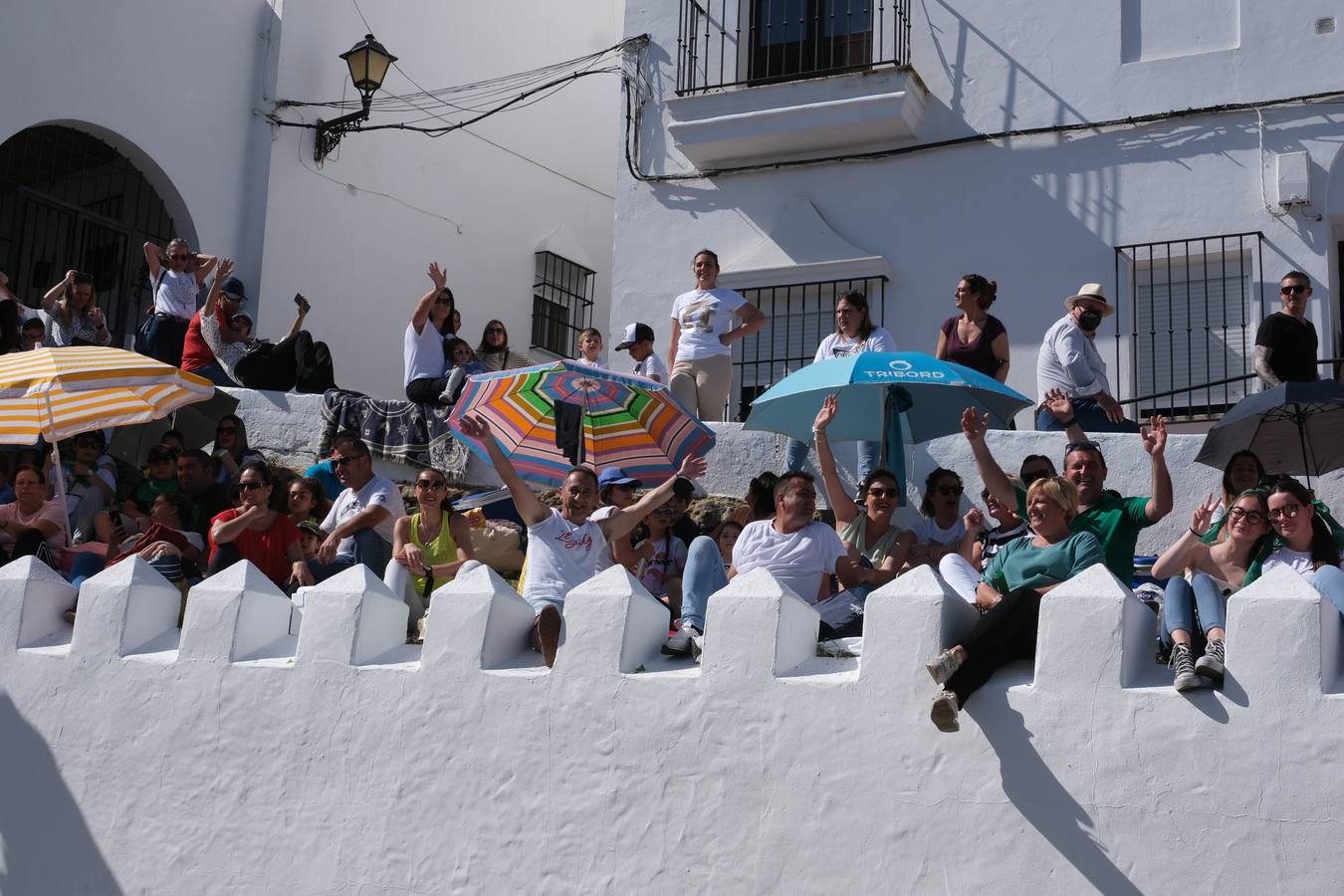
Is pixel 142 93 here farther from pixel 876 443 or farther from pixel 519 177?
pixel 876 443

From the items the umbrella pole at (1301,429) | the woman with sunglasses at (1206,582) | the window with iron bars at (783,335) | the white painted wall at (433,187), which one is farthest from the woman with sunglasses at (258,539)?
the white painted wall at (433,187)

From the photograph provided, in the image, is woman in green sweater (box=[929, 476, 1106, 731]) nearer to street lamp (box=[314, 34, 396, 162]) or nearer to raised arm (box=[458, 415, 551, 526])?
raised arm (box=[458, 415, 551, 526])

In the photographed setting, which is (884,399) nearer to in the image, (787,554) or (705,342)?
(787,554)

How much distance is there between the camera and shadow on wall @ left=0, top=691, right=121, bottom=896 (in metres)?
8.41

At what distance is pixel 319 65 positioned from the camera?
56.0 feet

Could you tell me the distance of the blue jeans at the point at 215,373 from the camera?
13.6 m

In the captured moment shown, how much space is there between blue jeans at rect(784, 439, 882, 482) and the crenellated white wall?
10.3 ft

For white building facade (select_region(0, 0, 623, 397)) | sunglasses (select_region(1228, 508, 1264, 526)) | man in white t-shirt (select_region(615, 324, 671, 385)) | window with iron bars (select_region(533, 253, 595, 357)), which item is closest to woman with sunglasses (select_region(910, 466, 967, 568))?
sunglasses (select_region(1228, 508, 1264, 526))

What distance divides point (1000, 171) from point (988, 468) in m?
5.90

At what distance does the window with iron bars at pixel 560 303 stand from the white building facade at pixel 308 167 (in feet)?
0.08

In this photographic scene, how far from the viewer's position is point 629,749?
7219 millimetres

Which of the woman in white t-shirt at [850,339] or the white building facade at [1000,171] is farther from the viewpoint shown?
the white building facade at [1000,171]

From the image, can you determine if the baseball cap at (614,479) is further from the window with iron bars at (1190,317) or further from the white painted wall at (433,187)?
the white painted wall at (433,187)

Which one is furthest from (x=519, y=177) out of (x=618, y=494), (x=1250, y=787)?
(x=1250, y=787)
